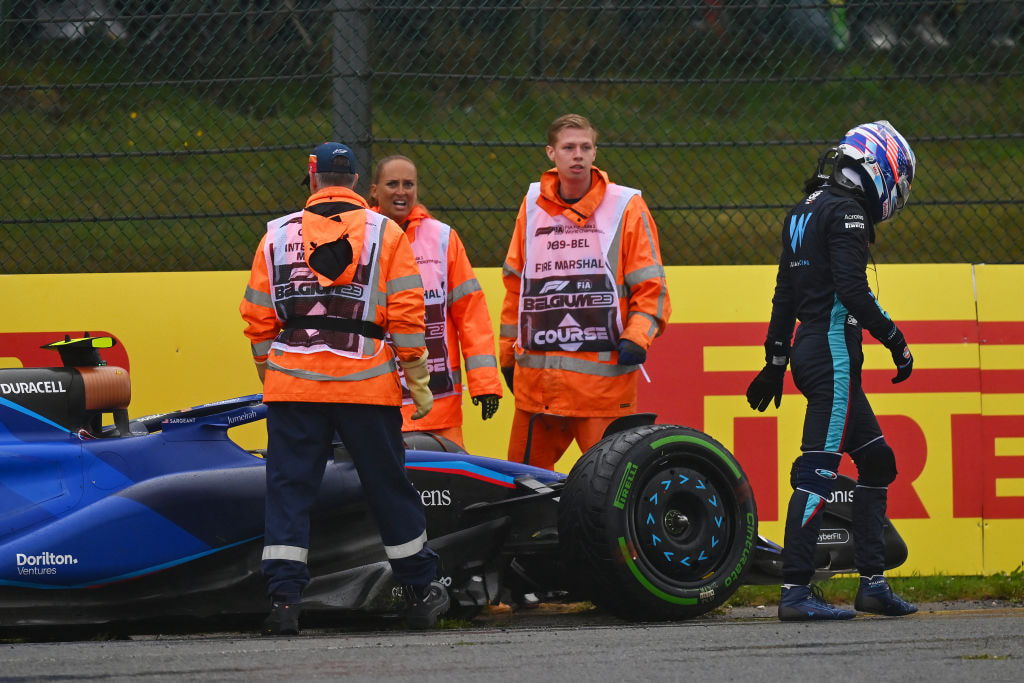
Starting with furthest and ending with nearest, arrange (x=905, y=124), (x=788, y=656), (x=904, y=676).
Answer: (x=905, y=124), (x=788, y=656), (x=904, y=676)

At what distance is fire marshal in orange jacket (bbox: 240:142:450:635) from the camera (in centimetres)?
461

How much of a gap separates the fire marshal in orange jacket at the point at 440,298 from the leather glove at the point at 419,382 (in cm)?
98

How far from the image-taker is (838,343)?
5066mm

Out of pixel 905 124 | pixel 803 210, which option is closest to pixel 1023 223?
pixel 905 124

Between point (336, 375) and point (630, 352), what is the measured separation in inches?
51.9

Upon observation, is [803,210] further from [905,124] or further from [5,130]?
[905,124]

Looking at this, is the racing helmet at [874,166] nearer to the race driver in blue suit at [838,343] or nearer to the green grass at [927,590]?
the race driver in blue suit at [838,343]

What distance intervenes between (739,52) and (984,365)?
2.15m

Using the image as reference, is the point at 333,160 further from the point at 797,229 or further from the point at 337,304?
the point at 797,229

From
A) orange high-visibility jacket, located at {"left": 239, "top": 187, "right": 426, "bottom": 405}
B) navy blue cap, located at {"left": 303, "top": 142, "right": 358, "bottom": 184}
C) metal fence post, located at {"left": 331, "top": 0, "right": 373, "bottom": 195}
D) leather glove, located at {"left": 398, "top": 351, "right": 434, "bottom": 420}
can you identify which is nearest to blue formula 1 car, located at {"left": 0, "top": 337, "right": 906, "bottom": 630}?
leather glove, located at {"left": 398, "top": 351, "right": 434, "bottom": 420}

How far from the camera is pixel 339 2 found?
6.63 metres

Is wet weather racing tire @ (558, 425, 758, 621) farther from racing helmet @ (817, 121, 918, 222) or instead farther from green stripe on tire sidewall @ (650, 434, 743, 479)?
racing helmet @ (817, 121, 918, 222)

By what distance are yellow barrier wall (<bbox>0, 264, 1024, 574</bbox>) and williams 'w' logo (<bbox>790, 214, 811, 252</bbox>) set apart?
1346mm

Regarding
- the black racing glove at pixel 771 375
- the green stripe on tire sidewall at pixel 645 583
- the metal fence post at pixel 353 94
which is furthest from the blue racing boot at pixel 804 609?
the metal fence post at pixel 353 94
